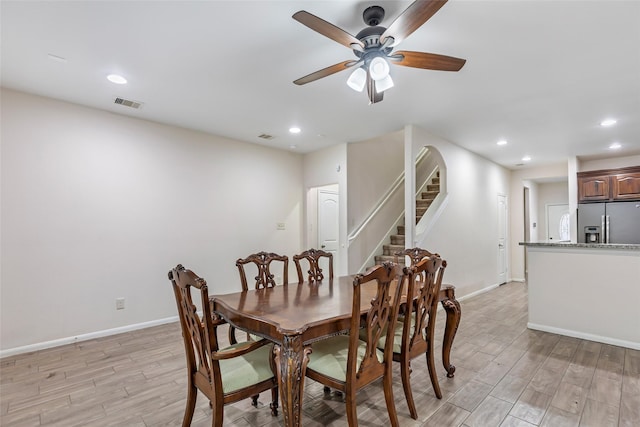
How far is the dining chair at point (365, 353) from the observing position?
169 cm

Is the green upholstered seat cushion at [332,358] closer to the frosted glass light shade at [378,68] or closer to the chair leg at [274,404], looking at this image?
the chair leg at [274,404]

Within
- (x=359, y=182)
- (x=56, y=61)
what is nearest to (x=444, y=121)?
(x=359, y=182)

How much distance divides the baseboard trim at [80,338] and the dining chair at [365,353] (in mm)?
2964

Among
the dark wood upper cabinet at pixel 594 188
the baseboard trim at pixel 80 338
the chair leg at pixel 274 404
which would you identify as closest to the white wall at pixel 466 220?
the dark wood upper cabinet at pixel 594 188

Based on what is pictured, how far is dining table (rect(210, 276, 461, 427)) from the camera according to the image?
154 centimetres

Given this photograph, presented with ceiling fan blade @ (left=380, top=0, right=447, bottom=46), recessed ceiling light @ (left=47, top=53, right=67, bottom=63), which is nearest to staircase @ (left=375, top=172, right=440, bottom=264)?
ceiling fan blade @ (left=380, top=0, right=447, bottom=46)

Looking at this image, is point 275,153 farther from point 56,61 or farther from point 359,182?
point 56,61

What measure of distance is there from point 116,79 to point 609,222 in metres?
7.45

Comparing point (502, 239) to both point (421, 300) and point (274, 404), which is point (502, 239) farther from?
point (274, 404)

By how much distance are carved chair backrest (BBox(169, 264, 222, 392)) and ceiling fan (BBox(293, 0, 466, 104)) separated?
1.49 metres

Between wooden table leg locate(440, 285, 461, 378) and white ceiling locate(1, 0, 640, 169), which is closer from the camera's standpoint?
white ceiling locate(1, 0, 640, 169)

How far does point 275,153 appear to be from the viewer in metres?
5.46

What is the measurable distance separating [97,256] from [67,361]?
45.0 inches

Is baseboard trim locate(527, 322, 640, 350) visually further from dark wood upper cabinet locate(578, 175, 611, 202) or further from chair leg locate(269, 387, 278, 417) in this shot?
chair leg locate(269, 387, 278, 417)
